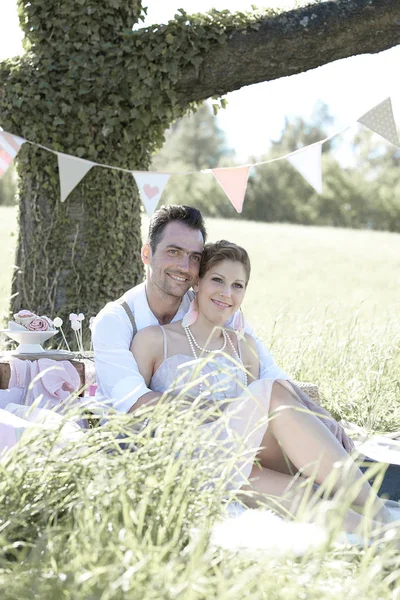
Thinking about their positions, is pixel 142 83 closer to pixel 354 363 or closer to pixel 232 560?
pixel 354 363

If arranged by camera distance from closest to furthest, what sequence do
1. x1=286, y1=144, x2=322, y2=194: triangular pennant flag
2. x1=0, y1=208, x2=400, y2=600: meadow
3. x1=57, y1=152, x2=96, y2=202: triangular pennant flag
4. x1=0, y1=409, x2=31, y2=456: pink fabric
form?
x1=0, y1=208, x2=400, y2=600: meadow → x1=0, y1=409, x2=31, y2=456: pink fabric → x1=286, y1=144, x2=322, y2=194: triangular pennant flag → x1=57, y1=152, x2=96, y2=202: triangular pennant flag

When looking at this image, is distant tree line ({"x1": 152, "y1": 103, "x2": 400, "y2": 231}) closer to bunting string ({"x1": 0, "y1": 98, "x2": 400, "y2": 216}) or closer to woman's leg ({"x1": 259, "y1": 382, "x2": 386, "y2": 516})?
bunting string ({"x1": 0, "y1": 98, "x2": 400, "y2": 216})

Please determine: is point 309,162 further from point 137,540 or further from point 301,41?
point 137,540

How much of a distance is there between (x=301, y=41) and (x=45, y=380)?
3104 mm

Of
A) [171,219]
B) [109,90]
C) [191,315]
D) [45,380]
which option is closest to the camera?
[191,315]

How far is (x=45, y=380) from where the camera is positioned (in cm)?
379

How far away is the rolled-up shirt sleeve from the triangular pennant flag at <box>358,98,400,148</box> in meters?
2.70

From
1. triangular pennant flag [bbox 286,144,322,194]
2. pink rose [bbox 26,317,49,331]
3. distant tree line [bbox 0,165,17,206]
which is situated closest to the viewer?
pink rose [bbox 26,317,49,331]

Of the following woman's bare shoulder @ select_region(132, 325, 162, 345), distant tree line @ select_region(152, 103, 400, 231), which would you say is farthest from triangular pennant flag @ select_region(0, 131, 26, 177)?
distant tree line @ select_region(152, 103, 400, 231)

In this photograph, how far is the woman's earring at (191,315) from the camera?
3.54 metres

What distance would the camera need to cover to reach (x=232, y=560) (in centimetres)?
206

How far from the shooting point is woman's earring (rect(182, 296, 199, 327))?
3.54 metres

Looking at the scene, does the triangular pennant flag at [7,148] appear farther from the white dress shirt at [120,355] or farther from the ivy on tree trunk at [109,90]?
the white dress shirt at [120,355]

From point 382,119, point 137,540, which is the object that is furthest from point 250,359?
point 382,119
